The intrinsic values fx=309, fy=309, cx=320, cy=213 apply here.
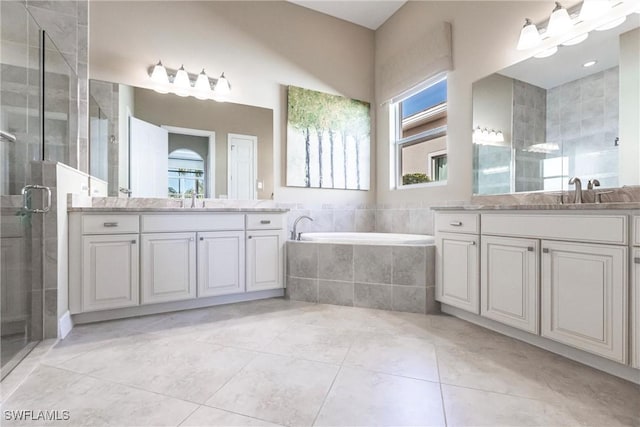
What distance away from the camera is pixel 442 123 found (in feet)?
10.4

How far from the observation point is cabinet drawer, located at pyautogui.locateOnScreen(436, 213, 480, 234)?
83.0 inches

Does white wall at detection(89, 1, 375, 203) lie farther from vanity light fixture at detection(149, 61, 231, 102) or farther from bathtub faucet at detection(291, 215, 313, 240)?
bathtub faucet at detection(291, 215, 313, 240)

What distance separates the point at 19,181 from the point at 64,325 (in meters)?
0.92

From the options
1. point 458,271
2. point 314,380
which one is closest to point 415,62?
point 458,271

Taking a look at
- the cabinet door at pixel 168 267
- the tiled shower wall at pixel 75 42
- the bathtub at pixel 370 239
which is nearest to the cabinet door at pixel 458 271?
the bathtub at pixel 370 239

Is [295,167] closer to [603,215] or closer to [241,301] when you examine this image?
[241,301]

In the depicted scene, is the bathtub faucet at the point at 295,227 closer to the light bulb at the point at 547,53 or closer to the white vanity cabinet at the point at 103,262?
the white vanity cabinet at the point at 103,262

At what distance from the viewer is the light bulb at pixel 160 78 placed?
109 inches

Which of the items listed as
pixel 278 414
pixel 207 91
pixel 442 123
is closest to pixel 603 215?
pixel 278 414

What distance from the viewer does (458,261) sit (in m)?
2.23

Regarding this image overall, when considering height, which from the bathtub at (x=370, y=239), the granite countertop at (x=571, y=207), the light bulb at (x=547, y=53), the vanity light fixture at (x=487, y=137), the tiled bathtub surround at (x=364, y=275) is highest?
the light bulb at (x=547, y=53)

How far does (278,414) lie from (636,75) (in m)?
2.53

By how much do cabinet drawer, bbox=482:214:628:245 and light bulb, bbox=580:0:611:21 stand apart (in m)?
1.31

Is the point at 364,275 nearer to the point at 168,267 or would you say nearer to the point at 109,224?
the point at 168,267
